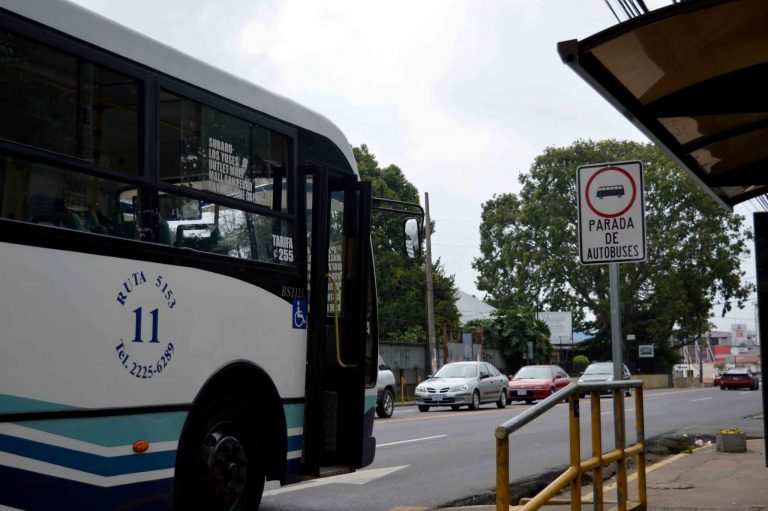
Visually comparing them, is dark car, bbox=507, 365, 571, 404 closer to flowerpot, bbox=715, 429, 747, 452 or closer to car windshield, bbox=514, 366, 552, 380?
car windshield, bbox=514, 366, 552, 380

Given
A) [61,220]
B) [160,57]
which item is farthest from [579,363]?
[61,220]

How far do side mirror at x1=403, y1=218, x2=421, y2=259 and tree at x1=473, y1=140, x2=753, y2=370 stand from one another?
151ft

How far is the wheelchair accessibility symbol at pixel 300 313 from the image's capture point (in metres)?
7.61

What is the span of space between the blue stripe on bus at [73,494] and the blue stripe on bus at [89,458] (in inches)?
3.4

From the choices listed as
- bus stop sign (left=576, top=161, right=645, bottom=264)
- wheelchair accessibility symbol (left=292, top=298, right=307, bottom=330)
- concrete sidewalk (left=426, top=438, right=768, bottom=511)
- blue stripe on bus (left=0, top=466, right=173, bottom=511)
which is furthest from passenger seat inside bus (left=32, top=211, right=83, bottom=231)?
concrete sidewalk (left=426, top=438, right=768, bottom=511)

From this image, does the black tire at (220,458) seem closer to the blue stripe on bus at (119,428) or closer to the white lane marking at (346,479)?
the blue stripe on bus at (119,428)

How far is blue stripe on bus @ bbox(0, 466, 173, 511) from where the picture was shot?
495 cm

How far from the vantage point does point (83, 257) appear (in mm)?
5492

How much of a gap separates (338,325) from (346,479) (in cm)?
324

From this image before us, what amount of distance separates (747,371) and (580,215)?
157 feet

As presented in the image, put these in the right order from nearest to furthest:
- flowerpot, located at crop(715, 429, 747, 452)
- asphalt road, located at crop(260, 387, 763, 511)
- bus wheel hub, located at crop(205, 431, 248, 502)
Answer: bus wheel hub, located at crop(205, 431, 248, 502)
asphalt road, located at crop(260, 387, 763, 511)
flowerpot, located at crop(715, 429, 747, 452)

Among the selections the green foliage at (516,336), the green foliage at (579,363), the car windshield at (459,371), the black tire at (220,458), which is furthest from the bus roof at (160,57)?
the green foliage at (579,363)

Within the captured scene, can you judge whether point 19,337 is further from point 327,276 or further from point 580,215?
point 580,215

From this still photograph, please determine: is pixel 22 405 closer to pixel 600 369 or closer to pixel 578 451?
pixel 578 451
